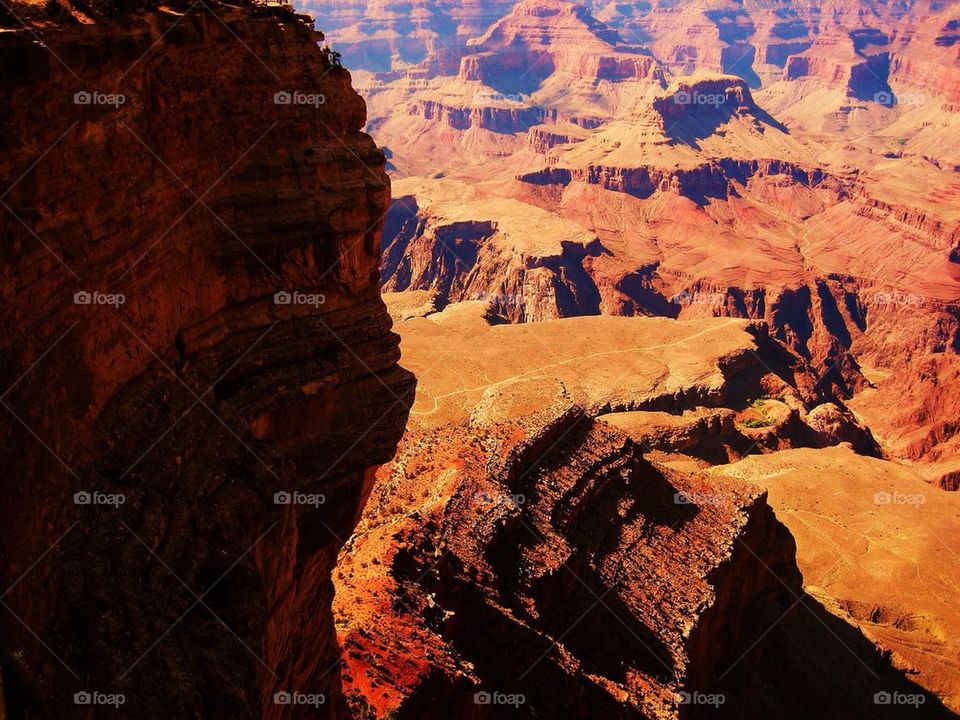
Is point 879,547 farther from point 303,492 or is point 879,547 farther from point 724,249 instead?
point 724,249

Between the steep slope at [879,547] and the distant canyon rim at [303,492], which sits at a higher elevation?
the distant canyon rim at [303,492]

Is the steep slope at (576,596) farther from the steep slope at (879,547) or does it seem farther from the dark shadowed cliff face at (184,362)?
the dark shadowed cliff face at (184,362)

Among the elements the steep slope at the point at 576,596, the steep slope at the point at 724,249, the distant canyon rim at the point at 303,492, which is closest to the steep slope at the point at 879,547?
the distant canyon rim at the point at 303,492

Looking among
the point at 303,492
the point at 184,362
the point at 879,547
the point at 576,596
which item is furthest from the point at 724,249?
the point at 184,362

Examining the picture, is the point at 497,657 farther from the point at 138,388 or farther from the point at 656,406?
the point at 656,406

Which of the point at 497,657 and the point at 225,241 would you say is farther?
the point at 497,657

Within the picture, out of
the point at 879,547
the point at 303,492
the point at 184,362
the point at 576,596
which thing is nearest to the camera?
the point at 184,362

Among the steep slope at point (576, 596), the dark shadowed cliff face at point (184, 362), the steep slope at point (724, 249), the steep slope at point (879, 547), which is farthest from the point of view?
the steep slope at point (724, 249)

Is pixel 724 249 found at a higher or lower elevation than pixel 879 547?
lower

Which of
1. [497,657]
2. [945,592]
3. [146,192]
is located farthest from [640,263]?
[146,192]
